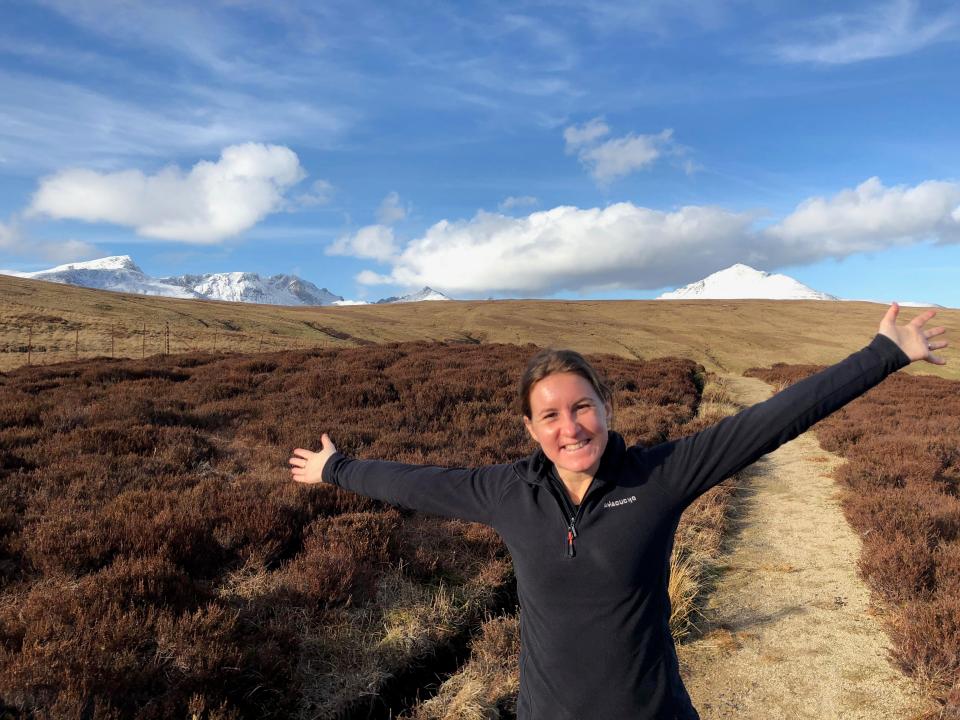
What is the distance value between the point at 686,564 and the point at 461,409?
700 centimetres

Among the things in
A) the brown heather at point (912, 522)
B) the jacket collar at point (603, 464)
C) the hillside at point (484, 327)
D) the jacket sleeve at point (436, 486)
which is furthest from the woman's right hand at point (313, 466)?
the hillside at point (484, 327)

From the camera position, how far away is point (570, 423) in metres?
2.11

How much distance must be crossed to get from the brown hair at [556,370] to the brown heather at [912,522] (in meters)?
3.59

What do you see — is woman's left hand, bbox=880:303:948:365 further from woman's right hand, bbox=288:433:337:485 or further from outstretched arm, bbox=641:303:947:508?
woman's right hand, bbox=288:433:337:485

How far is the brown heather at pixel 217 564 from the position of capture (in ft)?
11.7

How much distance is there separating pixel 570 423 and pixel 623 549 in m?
0.48

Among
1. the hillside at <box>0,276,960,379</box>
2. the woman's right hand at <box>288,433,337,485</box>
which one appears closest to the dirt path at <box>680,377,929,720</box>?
the woman's right hand at <box>288,433,337,485</box>

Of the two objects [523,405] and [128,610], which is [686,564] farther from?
[128,610]

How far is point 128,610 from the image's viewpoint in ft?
13.1

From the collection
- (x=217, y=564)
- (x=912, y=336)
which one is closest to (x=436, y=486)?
(x=912, y=336)

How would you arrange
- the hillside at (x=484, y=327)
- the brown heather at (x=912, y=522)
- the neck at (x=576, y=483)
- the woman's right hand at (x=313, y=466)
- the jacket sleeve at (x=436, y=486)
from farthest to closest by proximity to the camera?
the hillside at (x=484, y=327) < the brown heather at (x=912, y=522) < the woman's right hand at (x=313, y=466) < the jacket sleeve at (x=436, y=486) < the neck at (x=576, y=483)

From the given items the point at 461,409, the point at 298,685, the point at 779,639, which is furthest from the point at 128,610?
the point at 461,409

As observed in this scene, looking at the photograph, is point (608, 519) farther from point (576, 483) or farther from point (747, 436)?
point (747, 436)

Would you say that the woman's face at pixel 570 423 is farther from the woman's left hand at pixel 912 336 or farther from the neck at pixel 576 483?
the woman's left hand at pixel 912 336
